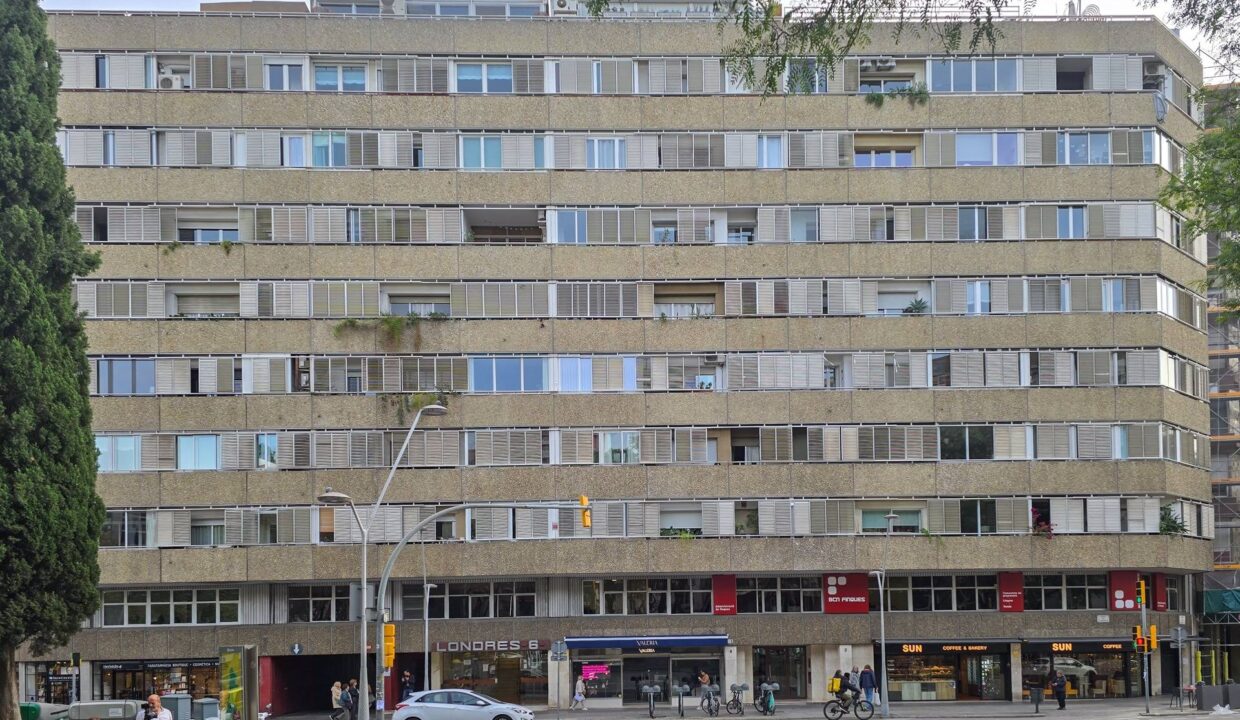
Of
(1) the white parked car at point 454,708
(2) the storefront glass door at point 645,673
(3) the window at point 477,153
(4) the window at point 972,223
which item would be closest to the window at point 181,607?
(2) the storefront glass door at point 645,673

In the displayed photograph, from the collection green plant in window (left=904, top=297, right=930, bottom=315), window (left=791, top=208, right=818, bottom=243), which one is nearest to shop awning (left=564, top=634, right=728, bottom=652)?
green plant in window (left=904, top=297, right=930, bottom=315)

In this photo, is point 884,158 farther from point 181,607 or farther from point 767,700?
point 181,607

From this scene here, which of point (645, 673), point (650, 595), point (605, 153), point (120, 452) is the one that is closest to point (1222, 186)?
point (605, 153)

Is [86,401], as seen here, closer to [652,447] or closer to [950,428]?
[652,447]

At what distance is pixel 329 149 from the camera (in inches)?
2096

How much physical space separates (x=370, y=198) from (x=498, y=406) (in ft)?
28.8

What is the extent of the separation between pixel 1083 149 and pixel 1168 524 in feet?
46.1

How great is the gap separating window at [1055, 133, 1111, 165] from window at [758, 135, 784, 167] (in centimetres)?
1012

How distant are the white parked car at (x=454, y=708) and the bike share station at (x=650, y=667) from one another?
1319 centimetres

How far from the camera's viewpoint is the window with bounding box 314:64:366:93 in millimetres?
53812

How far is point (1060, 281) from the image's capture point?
53.9m

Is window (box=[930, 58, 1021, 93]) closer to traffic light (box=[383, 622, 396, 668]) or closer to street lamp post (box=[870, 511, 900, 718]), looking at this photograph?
street lamp post (box=[870, 511, 900, 718])

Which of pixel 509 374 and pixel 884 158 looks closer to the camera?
pixel 509 374

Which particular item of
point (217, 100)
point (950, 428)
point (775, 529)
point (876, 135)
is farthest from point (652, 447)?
point (217, 100)
